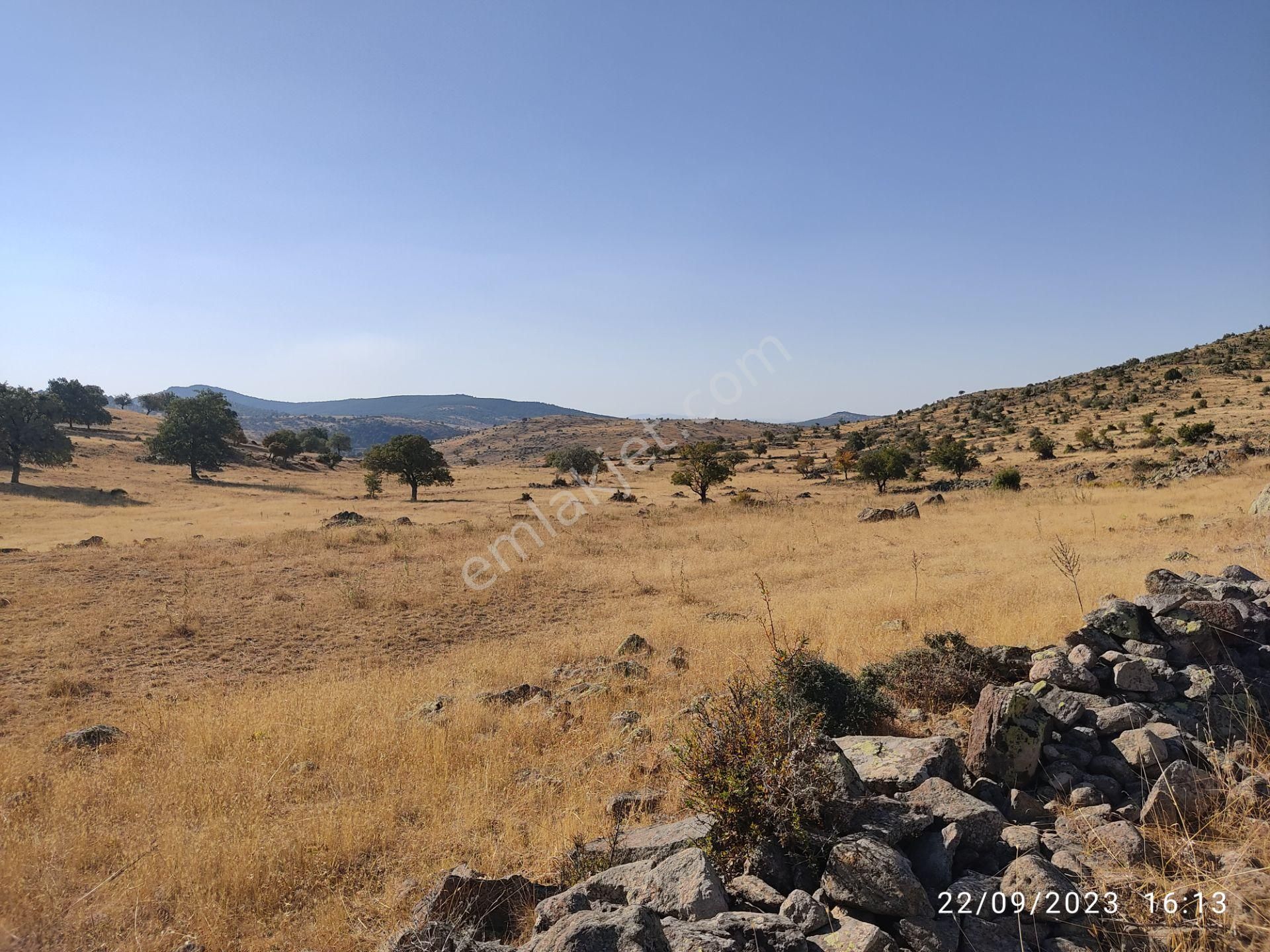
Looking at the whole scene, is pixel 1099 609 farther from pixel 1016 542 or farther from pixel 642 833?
pixel 1016 542

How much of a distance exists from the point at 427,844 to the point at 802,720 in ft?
11.8

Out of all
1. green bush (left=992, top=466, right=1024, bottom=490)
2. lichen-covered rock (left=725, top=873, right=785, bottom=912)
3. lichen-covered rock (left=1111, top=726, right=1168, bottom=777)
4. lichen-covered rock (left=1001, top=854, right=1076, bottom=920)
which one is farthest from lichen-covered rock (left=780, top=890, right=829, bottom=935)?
green bush (left=992, top=466, right=1024, bottom=490)

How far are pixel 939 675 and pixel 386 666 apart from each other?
34.3ft

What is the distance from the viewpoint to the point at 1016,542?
20594 millimetres

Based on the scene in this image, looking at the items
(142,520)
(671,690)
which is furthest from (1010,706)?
(142,520)

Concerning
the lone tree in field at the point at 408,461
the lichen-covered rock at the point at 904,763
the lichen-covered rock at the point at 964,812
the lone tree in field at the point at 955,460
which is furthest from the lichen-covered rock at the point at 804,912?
the lone tree in field at the point at 408,461

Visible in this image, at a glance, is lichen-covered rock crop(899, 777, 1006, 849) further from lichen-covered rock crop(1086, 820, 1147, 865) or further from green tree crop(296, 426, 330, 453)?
green tree crop(296, 426, 330, 453)

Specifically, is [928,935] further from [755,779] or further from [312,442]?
[312,442]

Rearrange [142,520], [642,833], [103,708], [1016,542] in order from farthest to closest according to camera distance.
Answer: [142,520] < [1016,542] < [103,708] < [642,833]

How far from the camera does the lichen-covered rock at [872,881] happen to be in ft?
10.9

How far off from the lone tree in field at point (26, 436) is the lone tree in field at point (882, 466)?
218 feet

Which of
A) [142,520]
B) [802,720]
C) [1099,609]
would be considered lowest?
[142,520]

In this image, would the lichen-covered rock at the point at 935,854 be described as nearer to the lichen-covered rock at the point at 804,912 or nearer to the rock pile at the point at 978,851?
the rock pile at the point at 978,851

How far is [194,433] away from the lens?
63.8 m
